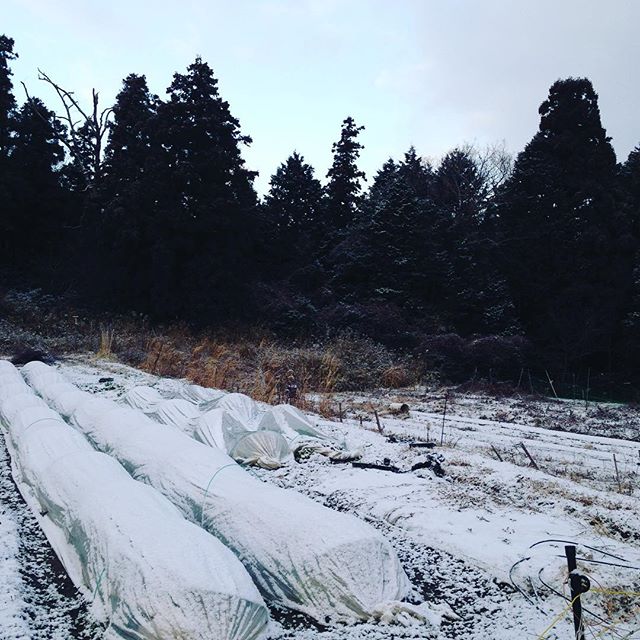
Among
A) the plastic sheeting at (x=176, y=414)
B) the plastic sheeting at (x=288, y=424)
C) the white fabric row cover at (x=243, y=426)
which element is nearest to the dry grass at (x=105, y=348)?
the white fabric row cover at (x=243, y=426)

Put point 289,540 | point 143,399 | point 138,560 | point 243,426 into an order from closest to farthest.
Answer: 1. point 138,560
2. point 289,540
3. point 243,426
4. point 143,399

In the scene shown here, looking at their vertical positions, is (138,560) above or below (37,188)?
below

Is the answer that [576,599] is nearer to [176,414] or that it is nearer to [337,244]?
[176,414]

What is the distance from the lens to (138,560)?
71.0 inches

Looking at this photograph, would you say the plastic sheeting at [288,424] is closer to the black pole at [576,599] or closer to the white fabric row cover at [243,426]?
the white fabric row cover at [243,426]

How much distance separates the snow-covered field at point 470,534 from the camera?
6.31ft

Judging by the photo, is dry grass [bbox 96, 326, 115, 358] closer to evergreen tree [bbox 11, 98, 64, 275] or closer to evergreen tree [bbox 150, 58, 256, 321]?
evergreen tree [bbox 150, 58, 256, 321]

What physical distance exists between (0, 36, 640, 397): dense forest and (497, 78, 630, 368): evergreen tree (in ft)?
0.17

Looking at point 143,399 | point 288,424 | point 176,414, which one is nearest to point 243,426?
point 288,424

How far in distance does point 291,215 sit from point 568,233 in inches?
414

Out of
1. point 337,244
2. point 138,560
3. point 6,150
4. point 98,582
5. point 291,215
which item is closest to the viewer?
point 138,560

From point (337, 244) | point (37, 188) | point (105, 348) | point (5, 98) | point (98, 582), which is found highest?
point (5, 98)

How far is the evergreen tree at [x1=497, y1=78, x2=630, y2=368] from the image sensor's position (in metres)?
14.3

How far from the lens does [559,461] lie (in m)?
4.49
